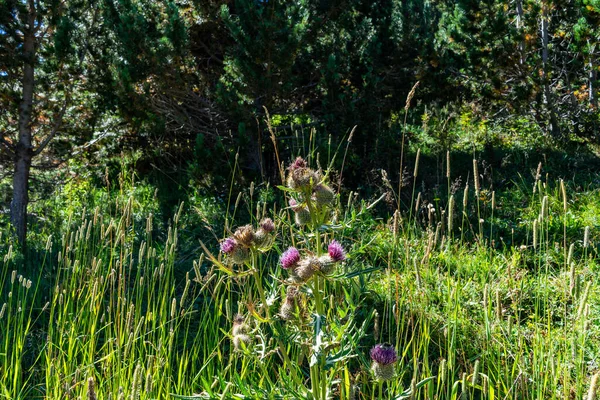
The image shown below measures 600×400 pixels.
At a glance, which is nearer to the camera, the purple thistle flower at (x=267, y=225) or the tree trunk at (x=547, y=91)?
the purple thistle flower at (x=267, y=225)

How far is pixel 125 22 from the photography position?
5398mm

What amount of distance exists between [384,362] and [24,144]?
16.3ft

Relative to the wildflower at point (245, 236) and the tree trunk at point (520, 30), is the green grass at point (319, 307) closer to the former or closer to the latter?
the wildflower at point (245, 236)

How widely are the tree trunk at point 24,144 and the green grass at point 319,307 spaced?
19 cm

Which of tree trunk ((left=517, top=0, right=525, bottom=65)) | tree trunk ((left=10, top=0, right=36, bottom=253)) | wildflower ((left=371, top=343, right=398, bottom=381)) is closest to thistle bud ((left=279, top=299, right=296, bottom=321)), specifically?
wildflower ((left=371, top=343, right=398, bottom=381))

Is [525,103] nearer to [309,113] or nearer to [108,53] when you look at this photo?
[309,113]

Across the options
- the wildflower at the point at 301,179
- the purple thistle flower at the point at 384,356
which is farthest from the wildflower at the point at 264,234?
the purple thistle flower at the point at 384,356

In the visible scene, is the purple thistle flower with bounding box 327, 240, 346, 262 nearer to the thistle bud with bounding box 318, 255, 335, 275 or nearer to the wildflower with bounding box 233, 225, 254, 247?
the thistle bud with bounding box 318, 255, 335, 275

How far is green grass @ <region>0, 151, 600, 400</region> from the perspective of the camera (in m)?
1.94

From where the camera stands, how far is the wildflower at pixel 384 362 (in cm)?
166

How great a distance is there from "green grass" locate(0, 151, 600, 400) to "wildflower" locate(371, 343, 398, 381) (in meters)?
0.07

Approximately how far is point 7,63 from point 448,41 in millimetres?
4283

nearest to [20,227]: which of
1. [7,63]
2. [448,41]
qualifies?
[7,63]

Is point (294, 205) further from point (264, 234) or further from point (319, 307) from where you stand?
point (319, 307)
